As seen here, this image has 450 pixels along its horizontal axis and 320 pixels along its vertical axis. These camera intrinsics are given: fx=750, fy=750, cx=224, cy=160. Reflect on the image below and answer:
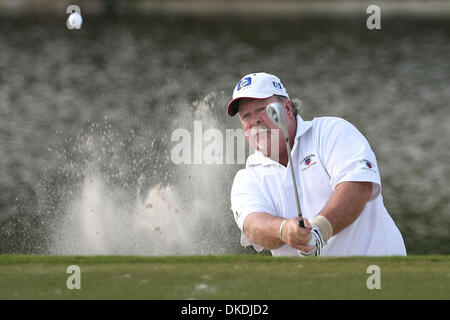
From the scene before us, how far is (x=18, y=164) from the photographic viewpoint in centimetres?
713

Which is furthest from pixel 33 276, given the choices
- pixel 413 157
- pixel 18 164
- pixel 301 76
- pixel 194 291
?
pixel 301 76

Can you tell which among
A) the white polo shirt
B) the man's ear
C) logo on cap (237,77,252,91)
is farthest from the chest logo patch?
logo on cap (237,77,252,91)

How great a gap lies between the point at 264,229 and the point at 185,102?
6691 millimetres

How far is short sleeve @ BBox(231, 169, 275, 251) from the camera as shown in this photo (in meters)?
2.35

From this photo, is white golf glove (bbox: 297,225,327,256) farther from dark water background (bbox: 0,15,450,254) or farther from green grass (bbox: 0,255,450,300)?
dark water background (bbox: 0,15,450,254)

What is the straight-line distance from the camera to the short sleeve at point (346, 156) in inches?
86.7

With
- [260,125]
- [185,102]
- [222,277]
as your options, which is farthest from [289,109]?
[185,102]

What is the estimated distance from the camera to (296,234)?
1.97 metres

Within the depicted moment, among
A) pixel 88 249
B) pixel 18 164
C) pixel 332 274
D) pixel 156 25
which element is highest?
pixel 156 25

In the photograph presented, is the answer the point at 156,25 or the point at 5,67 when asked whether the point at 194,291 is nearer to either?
the point at 5,67

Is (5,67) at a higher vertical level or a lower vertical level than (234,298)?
higher
